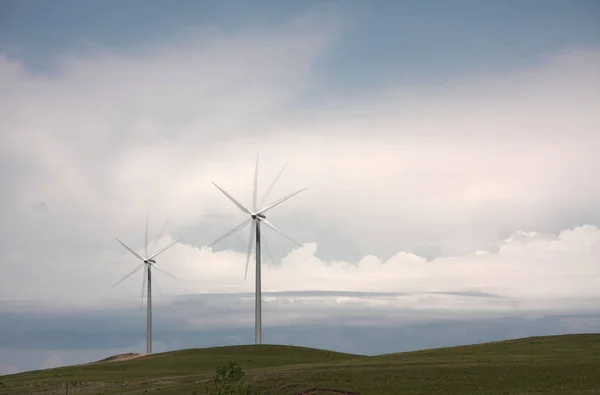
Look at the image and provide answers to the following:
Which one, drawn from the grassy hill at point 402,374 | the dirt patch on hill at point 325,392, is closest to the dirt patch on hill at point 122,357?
the grassy hill at point 402,374

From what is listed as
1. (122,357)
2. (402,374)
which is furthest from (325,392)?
Answer: (122,357)

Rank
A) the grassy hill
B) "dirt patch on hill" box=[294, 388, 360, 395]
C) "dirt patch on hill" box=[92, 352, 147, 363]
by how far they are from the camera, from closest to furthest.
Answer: the grassy hill
"dirt patch on hill" box=[294, 388, 360, 395]
"dirt patch on hill" box=[92, 352, 147, 363]

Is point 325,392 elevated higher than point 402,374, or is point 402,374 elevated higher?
point 402,374

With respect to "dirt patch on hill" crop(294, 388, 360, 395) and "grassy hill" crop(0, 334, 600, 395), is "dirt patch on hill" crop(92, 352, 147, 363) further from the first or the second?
"dirt patch on hill" crop(294, 388, 360, 395)

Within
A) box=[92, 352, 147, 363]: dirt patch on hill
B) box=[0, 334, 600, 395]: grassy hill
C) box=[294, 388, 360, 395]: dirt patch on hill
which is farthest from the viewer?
box=[92, 352, 147, 363]: dirt patch on hill

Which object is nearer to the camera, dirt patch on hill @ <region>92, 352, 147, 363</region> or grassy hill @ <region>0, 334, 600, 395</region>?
grassy hill @ <region>0, 334, 600, 395</region>

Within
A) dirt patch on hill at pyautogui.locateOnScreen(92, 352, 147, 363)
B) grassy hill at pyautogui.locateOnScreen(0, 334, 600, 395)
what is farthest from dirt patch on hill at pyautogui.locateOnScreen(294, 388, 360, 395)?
dirt patch on hill at pyautogui.locateOnScreen(92, 352, 147, 363)

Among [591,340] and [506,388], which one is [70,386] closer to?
[506,388]

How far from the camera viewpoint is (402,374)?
9081cm

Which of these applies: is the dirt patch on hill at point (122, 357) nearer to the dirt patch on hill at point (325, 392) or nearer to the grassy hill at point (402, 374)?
the grassy hill at point (402, 374)

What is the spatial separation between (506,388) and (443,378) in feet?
26.0

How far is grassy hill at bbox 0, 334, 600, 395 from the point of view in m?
84.6

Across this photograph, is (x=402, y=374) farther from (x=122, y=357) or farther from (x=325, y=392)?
(x=122, y=357)

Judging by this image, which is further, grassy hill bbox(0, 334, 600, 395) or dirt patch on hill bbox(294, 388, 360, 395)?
dirt patch on hill bbox(294, 388, 360, 395)
